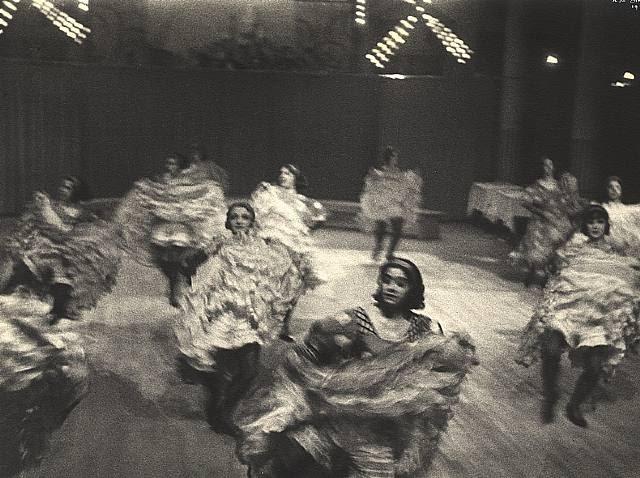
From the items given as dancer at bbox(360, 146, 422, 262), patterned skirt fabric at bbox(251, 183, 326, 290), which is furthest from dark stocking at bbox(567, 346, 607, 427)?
patterned skirt fabric at bbox(251, 183, 326, 290)

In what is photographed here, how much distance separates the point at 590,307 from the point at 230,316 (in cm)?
168

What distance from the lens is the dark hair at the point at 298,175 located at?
4586 millimetres

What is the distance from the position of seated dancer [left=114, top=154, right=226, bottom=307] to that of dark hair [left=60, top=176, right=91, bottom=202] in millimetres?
383

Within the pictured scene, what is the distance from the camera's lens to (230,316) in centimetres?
414

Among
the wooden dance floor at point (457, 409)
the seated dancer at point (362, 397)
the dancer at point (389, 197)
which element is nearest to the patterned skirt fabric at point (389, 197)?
the dancer at point (389, 197)

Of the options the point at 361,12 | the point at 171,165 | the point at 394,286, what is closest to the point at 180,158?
the point at 171,165

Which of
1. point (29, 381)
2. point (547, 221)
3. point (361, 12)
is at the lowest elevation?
point (29, 381)

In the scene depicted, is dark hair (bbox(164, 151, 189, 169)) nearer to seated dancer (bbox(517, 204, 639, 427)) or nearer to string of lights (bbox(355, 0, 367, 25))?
string of lights (bbox(355, 0, 367, 25))

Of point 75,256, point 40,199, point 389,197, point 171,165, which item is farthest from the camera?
point 75,256

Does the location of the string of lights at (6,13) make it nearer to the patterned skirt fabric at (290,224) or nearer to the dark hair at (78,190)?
the dark hair at (78,190)

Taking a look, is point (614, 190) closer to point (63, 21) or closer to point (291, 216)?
point (291, 216)

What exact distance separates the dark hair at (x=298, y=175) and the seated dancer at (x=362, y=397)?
1567 millimetres

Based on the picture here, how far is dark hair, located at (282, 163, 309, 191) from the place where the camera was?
15.0 feet

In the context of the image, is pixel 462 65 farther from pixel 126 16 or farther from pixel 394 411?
pixel 394 411
